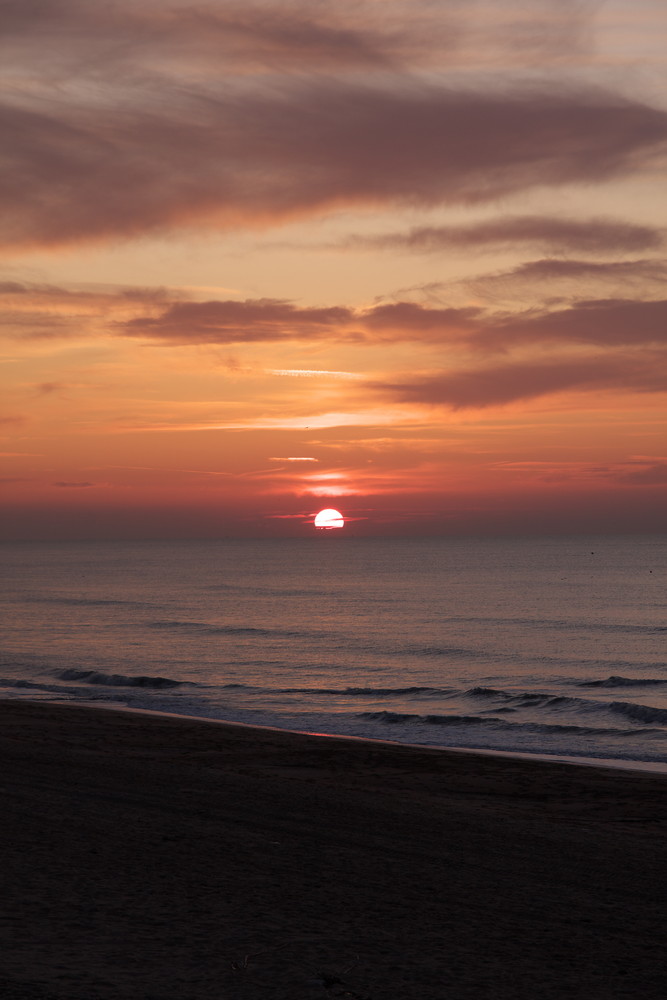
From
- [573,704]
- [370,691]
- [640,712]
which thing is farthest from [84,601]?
[640,712]

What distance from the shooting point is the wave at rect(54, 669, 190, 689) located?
129ft

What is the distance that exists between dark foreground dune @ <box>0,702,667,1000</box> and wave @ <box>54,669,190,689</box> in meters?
20.2

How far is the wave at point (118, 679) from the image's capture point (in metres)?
39.3

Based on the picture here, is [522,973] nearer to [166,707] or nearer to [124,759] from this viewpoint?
[124,759]

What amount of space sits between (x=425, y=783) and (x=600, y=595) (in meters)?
89.5

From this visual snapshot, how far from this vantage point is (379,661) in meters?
49.2

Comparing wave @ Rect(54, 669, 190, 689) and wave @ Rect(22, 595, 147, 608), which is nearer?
wave @ Rect(54, 669, 190, 689)

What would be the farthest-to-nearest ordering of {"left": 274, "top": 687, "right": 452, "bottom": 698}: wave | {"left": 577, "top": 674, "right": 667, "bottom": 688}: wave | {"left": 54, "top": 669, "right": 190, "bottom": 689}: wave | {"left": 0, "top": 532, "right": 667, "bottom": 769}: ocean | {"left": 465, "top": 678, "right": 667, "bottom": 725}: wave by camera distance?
{"left": 54, "top": 669, "right": 190, "bottom": 689}: wave, {"left": 577, "top": 674, "right": 667, "bottom": 688}: wave, {"left": 274, "top": 687, "right": 452, "bottom": 698}: wave, {"left": 465, "top": 678, "right": 667, "bottom": 725}: wave, {"left": 0, "top": 532, "right": 667, "bottom": 769}: ocean

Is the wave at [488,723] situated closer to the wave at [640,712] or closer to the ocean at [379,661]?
the ocean at [379,661]

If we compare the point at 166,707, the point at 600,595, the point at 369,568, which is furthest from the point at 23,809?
the point at 369,568

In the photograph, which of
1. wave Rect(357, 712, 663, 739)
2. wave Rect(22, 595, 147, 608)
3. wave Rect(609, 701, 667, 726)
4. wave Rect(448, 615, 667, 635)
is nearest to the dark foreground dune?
wave Rect(357, 712, 663, 739)

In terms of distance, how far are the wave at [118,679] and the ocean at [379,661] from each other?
0.29ft

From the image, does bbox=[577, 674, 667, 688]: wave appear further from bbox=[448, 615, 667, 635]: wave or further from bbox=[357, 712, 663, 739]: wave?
bbox=[448, 615, 667, 635]: wave

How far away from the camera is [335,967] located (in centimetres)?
750
